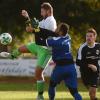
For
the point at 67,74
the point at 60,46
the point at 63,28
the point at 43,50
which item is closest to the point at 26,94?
the point at 43,50

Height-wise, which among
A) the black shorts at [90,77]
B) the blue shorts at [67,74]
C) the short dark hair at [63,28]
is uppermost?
the short dark hair at [63,28]

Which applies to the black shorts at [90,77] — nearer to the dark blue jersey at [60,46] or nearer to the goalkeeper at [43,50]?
the goalkeeper at [43,50]

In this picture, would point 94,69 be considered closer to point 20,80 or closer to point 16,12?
point 20,80

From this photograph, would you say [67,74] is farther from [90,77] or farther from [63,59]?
[90,77]

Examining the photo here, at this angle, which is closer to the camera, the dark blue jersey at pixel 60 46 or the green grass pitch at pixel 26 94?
the dark blue jersey at pixel 60 46

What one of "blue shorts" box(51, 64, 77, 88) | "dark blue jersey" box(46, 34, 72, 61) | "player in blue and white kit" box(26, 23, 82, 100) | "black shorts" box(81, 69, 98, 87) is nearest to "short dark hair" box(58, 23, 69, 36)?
"player in blue and white kit" box(26, 23, 82, 100)

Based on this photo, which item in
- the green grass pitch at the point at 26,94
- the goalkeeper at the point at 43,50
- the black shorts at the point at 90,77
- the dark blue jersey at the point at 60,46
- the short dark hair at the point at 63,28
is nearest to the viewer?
the short dark hair at the point at 63,28

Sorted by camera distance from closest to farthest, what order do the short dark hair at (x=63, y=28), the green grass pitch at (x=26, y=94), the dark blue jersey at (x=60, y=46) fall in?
the short dark hair at (x=63, y=28)
the dark blue jersey at (x=60, y=46)
the green grass pitch at (x=26, y=94)

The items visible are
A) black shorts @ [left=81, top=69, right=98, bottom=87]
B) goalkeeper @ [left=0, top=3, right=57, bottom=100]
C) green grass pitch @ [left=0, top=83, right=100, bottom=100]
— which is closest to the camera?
goalkeeper @ [left=0, top=3, right=57, bottom=100]

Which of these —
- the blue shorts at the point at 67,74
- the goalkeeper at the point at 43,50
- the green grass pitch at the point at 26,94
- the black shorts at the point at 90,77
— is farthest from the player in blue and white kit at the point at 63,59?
the green grass pitch at the point at 26,94

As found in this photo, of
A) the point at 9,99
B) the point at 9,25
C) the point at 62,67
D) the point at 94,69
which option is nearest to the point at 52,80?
the point at 62,67

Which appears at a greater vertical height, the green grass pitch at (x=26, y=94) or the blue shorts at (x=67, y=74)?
the blue shorts at (x=67, y=74)

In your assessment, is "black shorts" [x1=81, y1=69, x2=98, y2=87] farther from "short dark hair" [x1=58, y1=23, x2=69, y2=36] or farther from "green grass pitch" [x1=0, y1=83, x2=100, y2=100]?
"green grass pitch" [x1=0, y1=83, x2=100, y2=100]

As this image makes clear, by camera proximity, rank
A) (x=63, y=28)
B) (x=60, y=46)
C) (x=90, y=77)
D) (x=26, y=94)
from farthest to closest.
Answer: (x=26, y=94)
(x=90, y=77)
(x=60, y=46)
(x=63, y=28)
